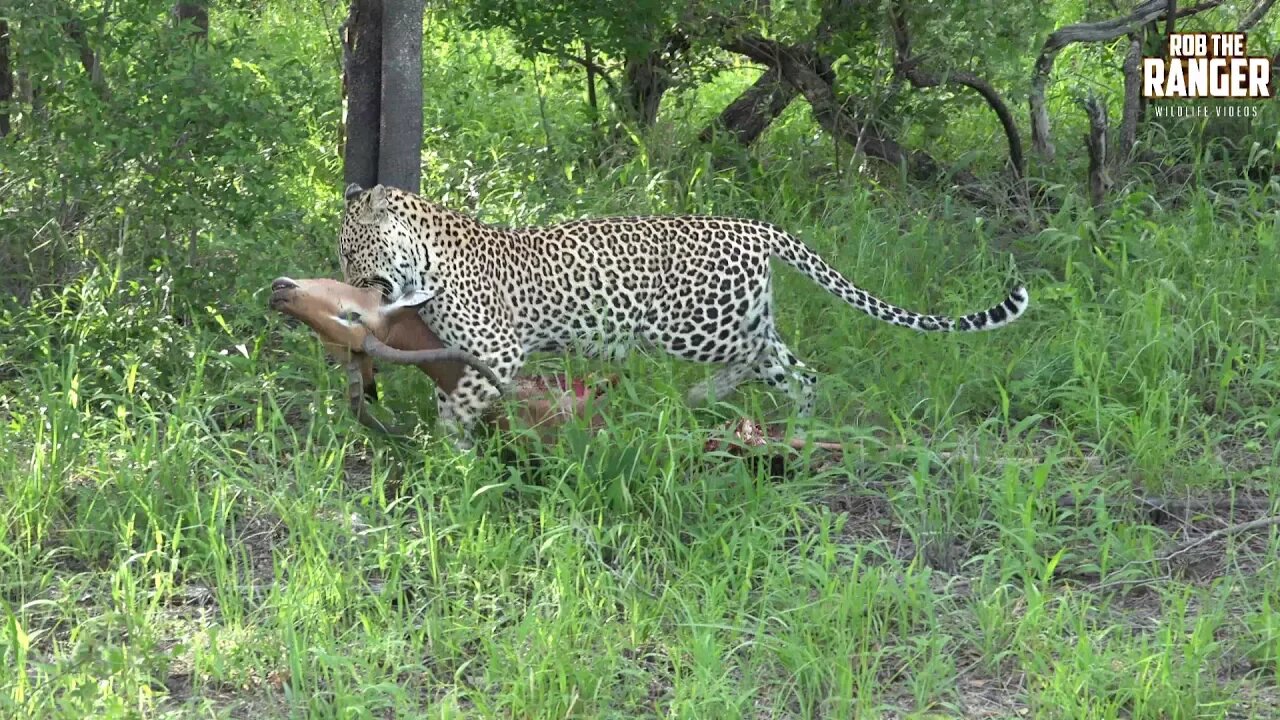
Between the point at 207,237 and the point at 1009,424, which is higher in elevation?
the point at 207,237

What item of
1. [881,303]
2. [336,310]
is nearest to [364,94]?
[336,310]

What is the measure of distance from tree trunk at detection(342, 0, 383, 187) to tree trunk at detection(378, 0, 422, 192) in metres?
0.20

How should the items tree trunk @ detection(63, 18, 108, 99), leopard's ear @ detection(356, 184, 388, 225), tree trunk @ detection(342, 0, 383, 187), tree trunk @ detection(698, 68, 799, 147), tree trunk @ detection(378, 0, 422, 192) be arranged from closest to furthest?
leopard's ear @ detection(356, 184, 388, 225), tree trunk @ detection(63, 18, 108, 99), tree trunk @ detection(378, 0, 422, 192), tree trunk @ detection(342, 0, 383, 187), tree trunk @ detection(698, 68, 799, 147)

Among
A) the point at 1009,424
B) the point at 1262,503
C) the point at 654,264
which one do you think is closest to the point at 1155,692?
the point at 1262,503

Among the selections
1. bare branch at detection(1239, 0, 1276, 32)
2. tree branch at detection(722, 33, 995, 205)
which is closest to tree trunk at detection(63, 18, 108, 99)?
tree branch at detection(722, 33, 995, 205)

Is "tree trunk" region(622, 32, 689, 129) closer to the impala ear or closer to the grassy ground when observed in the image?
the grassy ground

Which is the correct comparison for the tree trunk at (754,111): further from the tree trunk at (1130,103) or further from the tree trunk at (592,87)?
the tree trunk at (1130,103)

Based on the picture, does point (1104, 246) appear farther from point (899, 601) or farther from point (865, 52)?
point (899, 601)

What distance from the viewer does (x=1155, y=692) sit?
13.7 feet

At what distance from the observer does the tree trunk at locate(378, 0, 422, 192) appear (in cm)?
671

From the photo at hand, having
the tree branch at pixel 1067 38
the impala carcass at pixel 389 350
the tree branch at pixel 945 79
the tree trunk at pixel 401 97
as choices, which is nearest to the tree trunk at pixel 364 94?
the tree trunk at pixel 401 97

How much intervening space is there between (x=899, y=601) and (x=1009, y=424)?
71.2 inches

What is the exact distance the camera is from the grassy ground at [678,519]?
4.35m

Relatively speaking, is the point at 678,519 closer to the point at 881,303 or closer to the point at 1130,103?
the point at 881,303
